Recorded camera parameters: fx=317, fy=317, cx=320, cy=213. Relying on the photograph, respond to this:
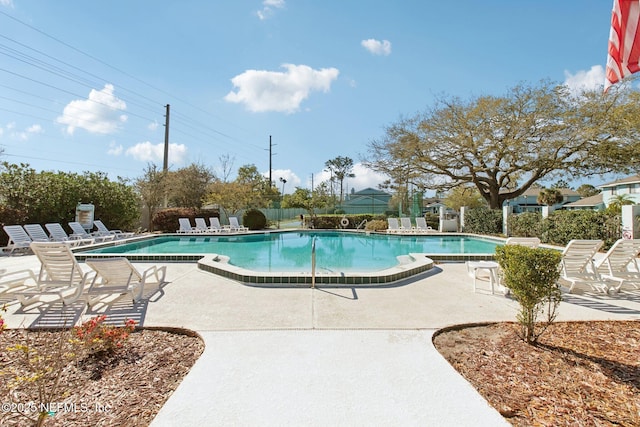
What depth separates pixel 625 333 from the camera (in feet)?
11.1

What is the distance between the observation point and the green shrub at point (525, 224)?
12.8 metres

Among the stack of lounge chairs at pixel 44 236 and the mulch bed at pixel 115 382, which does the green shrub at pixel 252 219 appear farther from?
the mulch bed at pixel 115 382

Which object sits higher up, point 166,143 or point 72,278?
point 166,143

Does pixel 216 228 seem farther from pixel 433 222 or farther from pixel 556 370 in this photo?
pixel 556 370

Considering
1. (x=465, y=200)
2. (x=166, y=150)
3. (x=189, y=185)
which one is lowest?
(x=465, y=200)

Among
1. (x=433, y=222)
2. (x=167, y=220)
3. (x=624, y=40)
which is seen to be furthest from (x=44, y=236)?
(x=433, y=222)

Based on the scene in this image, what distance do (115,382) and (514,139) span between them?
663 inches

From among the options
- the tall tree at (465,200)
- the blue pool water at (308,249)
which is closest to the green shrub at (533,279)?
the blue pool water at (308,249)

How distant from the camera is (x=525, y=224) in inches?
533

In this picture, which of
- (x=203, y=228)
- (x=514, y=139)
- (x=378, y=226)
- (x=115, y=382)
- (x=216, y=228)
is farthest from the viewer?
(x=378, y=226)

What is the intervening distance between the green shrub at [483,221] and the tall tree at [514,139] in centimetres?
172

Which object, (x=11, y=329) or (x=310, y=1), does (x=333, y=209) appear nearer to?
(x=310, y=1)

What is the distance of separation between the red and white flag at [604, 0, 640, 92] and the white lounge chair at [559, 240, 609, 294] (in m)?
3.48

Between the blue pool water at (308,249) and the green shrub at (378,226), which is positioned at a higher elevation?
the green shrub at (378,226)
